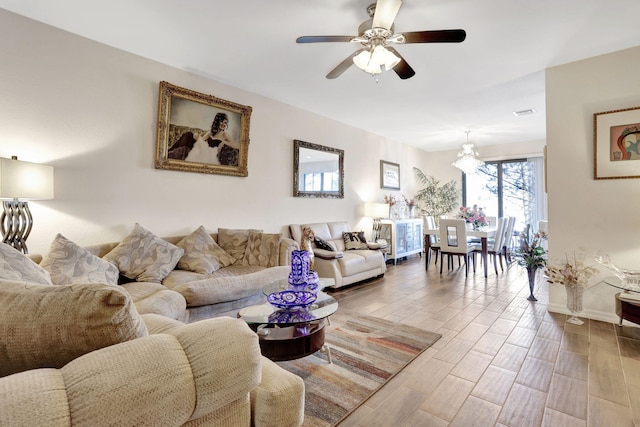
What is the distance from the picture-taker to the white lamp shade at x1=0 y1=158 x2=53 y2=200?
6.73 ft

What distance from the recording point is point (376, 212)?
18.7 ft

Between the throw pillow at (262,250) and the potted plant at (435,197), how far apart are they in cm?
525

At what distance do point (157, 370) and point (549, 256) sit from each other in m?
3.96

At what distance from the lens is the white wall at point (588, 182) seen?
288 cm

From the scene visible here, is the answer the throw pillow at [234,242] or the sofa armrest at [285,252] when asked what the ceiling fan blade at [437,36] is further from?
the throw pillow at [234,242]

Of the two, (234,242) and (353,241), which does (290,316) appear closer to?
(234,242)

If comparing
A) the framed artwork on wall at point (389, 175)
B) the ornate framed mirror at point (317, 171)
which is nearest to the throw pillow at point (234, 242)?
the ornate framed mirror at point (317, 171)

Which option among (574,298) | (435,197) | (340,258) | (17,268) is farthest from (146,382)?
(435,197)

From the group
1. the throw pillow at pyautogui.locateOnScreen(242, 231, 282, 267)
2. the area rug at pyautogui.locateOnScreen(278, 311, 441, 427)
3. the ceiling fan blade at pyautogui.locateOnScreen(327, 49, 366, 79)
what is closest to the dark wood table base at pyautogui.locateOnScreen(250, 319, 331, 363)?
the area rug at pyautogui.locateOnScreen(278, 311, 441, 427)

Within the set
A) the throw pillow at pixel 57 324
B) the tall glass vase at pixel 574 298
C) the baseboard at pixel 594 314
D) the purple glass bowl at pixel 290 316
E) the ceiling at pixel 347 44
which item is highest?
the ceiling at pixel 347 44

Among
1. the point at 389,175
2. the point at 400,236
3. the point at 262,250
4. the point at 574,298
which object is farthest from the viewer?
the point at 389,175

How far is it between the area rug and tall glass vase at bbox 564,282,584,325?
4.95ft

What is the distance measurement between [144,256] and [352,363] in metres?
2.07

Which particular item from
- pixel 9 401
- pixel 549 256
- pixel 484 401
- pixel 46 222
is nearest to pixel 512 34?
pixel 549 256
